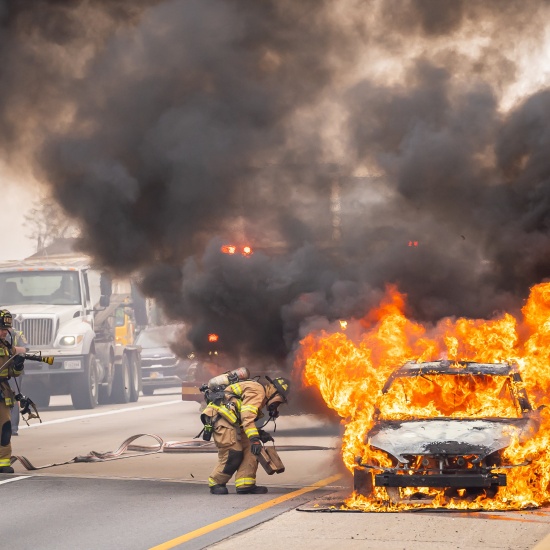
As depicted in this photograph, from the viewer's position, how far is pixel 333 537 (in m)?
8.62

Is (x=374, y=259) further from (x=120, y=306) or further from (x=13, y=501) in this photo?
(x=120, y=306)

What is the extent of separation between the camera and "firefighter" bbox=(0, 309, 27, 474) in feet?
44.7

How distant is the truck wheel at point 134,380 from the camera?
31250 millimetres

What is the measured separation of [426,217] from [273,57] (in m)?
3.21

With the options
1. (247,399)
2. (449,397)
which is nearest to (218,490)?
(247,399)

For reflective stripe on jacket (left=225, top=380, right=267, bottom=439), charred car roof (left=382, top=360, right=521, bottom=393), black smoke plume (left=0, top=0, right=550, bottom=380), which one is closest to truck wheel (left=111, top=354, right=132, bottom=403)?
black smoke plume (left=0, top=0, right=550, bottom=380)

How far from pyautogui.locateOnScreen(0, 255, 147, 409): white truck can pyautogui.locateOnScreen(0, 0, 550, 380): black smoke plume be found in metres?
9.68

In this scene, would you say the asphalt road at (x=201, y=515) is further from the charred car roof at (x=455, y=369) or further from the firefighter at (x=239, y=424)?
the charred car roof at (x=455, y=369)

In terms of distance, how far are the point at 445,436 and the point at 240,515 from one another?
181cm

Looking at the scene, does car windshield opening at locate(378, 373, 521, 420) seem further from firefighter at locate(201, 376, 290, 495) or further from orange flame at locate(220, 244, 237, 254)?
orange flame at locate(220, 244, 237, 254)

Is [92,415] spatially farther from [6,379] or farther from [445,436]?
[445,436]

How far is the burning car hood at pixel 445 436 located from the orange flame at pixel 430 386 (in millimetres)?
110

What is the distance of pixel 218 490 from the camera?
37.5 feet

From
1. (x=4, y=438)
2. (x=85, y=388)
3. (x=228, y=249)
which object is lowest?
(x=4, y=438)
